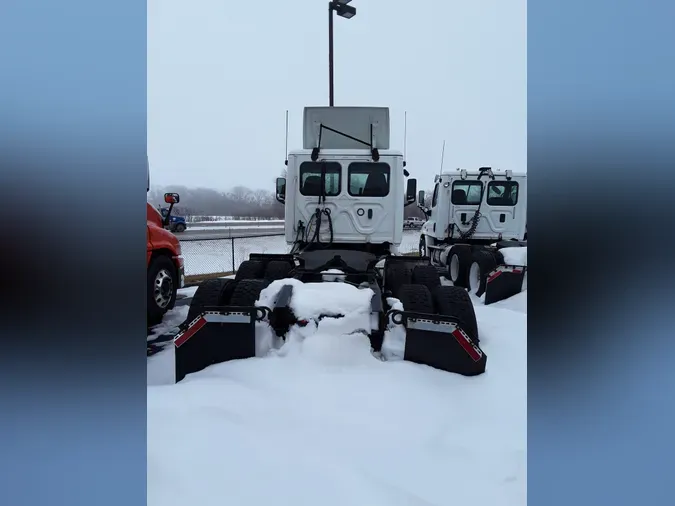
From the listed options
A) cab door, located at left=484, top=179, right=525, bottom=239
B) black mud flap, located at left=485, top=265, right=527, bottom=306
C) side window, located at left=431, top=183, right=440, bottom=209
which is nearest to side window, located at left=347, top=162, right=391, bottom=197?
black mud flap, located at left=485, top=265, right=527, bottom=306

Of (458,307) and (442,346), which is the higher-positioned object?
(458,307)

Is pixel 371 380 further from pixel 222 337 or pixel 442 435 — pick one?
pixel 222 337

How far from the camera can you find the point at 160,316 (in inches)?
231

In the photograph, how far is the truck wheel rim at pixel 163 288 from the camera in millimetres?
5801

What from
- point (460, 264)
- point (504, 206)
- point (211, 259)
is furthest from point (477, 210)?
point (211, 259)

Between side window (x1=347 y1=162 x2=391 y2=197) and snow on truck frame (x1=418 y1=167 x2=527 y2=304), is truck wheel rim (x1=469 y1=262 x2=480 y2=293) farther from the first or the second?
side window (x1=347 y1=162 x2=391 y2=197)

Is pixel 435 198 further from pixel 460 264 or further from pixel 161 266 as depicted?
pixel 161 266

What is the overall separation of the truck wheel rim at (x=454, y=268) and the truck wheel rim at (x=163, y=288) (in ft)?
19.5

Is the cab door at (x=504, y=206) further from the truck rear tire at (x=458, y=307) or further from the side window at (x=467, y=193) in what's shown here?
the truck rear tire at (x=458, y=307)

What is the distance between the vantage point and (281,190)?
22.5 ft

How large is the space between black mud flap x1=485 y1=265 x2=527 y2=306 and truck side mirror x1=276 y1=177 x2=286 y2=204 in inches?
152

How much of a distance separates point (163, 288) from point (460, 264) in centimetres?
593
